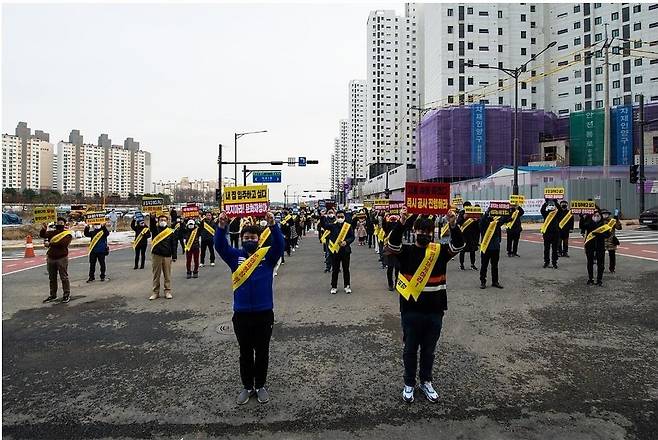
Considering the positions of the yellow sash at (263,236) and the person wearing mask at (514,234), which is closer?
the yellow sash at (263,236)

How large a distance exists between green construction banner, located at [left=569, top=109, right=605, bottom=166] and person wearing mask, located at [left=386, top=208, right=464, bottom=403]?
198ft

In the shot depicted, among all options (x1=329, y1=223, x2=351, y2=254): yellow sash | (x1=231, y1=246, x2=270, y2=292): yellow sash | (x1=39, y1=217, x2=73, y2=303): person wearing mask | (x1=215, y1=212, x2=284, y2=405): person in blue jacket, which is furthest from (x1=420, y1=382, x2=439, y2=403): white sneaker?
(x1=39, y1=217, x2=73, y2=303): person wearing mask

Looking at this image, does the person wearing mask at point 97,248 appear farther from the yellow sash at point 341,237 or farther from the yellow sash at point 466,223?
the yellow sash at point 466,223

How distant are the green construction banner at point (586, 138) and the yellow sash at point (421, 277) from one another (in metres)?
60.3

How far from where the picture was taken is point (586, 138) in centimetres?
5556

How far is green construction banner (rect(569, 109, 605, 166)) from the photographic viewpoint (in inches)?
2137

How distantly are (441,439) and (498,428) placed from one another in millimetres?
589

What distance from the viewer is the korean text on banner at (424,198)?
232 inches

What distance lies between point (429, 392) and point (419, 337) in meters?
0.58

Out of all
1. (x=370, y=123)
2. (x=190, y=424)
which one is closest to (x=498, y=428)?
(x=190, y=424)

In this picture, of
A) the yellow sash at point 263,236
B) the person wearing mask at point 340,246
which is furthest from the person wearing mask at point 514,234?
the yellow sash at point 263,236

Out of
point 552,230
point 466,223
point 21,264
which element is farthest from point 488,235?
point 21,264

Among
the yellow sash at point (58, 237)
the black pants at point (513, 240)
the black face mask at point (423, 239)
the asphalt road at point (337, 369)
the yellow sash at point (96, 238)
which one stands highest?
the black face mask at point (423, 239)

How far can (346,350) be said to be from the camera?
577 centimetres
